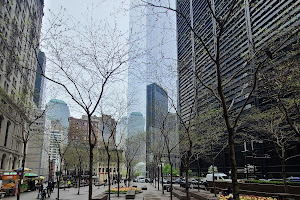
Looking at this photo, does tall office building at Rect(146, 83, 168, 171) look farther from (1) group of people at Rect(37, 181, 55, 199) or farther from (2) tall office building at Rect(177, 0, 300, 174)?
(1) group of people at Rect(37, 181, 55, 199)

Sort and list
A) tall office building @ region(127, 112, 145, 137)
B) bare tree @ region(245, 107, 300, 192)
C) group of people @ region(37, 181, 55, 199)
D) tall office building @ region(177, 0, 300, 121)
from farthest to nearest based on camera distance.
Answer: tall office building @ region(127, 112, 145, 137)
group of people @ region(37, 181, 55, 199)
bare tree @ region(245, 107, 300, 192)
tall office building @ region(177, 0, 300, 121)

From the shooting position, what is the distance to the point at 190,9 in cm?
1393

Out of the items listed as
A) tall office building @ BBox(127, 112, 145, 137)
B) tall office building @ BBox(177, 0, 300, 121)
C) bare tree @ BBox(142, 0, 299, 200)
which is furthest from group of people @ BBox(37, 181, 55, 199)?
bare tree @ BBox(142, 0, 299, 200)

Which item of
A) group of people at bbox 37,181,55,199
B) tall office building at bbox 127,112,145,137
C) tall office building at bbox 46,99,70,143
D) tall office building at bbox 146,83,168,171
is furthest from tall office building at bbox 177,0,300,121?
group of people at bbox 37,181,55,199

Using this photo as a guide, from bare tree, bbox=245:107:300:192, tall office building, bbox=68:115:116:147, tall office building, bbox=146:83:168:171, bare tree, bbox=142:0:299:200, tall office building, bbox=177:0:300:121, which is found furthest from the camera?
tall office building, bbox=68:115:116:147

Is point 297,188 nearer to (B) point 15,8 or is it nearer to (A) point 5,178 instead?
(A) point 5,178

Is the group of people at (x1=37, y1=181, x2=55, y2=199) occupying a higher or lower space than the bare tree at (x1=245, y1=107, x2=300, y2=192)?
lower

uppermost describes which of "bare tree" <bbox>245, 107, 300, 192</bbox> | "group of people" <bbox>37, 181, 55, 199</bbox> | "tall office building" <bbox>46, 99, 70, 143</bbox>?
"tall office building" <bbox>46, 99, 70, 143</bbox>

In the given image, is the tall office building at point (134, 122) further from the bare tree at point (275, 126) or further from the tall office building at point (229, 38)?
the bare tree at point (275, 126)

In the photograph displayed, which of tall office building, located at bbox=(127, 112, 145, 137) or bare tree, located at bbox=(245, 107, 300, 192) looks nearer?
bare tree, located at bbox=(245, 107, 300, 192)

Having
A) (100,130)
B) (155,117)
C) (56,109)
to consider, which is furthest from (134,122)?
(56,109)

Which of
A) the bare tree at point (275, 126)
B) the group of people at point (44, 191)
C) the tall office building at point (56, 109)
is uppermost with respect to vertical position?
the tall office building at point (56, 109)

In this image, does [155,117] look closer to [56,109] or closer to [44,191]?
[56,109]

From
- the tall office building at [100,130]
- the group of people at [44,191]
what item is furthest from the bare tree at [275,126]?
the group of people at [44,191]
